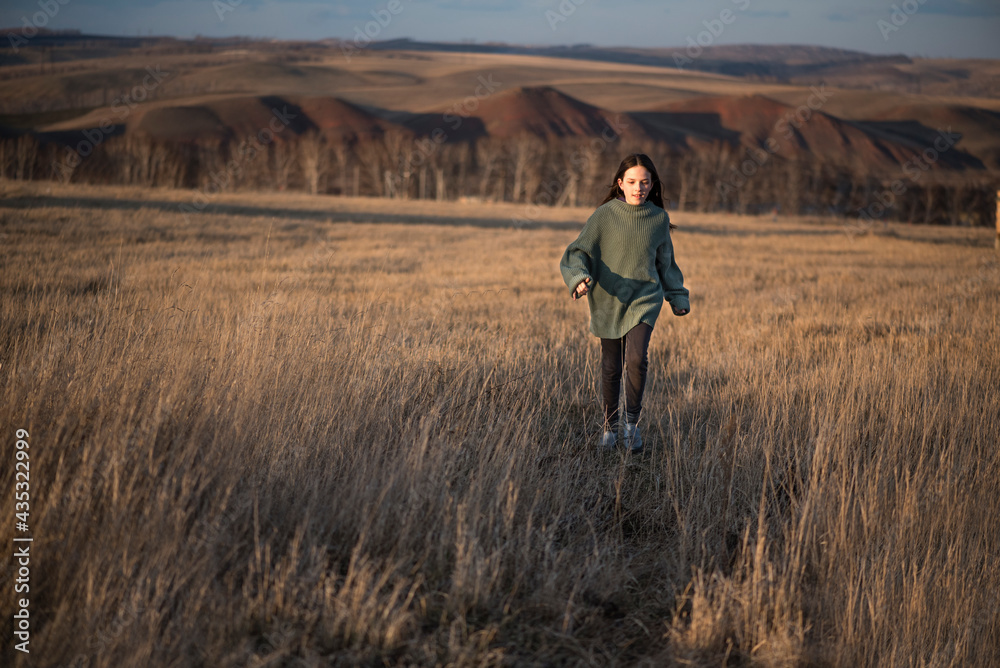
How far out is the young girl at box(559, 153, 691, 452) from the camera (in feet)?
13.8

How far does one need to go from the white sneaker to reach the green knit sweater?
63cm

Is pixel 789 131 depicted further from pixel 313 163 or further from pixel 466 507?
pixel 466 507

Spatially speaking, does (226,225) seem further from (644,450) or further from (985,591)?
(985,591)

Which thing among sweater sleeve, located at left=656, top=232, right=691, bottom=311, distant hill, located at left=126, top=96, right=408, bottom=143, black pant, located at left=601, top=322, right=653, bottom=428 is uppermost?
distant hill, located at left=126, top=96, right=408, bottom=143

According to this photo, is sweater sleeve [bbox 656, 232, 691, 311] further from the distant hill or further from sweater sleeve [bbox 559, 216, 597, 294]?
the distant hill

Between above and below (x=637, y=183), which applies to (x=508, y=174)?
above

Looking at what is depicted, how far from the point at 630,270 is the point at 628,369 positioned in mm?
701

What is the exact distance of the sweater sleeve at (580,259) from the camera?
400 centimetres

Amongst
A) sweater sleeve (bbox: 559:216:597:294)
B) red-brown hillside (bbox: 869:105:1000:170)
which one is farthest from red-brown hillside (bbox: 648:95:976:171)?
sweater sleeve (bbox: 559:216:597:294)

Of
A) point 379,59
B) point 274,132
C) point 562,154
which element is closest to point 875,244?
point 562,154

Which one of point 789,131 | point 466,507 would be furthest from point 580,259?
point 789,131

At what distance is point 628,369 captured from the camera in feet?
14.3

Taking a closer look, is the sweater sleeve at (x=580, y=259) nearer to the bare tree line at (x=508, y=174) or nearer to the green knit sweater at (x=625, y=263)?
the green knit sweater at (x=625, y=263)

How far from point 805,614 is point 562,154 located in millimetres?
82351
